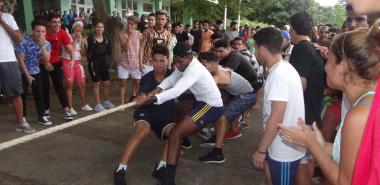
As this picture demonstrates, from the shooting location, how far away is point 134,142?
380 centimetres

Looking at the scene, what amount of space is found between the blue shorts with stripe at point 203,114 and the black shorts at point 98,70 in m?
3.38

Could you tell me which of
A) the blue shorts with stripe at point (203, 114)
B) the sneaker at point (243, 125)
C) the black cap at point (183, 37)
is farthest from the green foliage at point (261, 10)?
the blue shorts with stripe at point (203, 114)

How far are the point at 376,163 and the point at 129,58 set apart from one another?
666 cm

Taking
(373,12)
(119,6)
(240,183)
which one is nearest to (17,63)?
(240,183)

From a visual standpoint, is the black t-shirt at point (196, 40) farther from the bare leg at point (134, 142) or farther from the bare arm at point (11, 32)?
the bare leg at point (134, 142)

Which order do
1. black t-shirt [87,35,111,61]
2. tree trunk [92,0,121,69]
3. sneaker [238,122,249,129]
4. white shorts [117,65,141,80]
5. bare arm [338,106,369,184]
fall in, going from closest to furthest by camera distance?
bare arm [338,106,369,184]
sneaker [238,122,249,129]
black t-shirt [87,35,111,61]
white shorts [117,65,141,80]
tree trunk [92,0,121,69]

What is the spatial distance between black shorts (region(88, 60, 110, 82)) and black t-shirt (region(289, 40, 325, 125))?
4279 mm

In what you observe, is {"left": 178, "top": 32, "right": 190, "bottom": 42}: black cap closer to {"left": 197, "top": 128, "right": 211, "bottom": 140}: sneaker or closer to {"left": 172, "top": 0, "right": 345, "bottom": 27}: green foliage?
{"left": 172, "top": 0, "right": 345, "bottom": 27}: green foliage

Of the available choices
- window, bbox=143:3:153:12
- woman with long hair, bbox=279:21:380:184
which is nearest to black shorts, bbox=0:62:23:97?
Answer: woman with long hair, bbox=279:21:380:184

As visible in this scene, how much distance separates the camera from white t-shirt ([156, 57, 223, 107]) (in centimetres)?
386

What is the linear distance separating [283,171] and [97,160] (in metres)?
2.50

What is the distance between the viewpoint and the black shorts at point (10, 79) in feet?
17.3

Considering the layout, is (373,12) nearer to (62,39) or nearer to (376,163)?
(376,163)

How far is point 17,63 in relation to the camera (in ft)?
17.9
